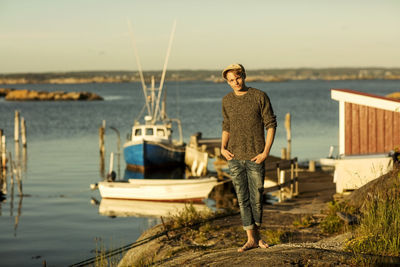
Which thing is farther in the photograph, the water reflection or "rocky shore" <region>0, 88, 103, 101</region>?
"rocky shore" <region>0, 88, 103, 101</region>

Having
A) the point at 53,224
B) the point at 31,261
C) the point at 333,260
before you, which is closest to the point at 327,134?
the point at 53,224

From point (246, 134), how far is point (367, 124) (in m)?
10.7

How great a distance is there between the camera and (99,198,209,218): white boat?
950 inches

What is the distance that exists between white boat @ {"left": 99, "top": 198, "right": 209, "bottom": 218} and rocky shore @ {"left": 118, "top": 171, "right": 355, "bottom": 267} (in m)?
7.17

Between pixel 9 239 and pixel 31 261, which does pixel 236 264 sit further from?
pixel 9 239

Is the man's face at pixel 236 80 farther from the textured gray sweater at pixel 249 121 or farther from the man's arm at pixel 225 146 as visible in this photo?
the man's arm at pixel 225 146

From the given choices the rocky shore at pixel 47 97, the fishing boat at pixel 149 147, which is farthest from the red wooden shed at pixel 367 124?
the rocky shore at pixel 47 97

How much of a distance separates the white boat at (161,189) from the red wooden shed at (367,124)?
7.52 metres

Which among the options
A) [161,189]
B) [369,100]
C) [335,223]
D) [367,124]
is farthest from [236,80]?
[161,189]

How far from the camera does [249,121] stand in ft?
27.6

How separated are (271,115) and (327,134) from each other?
5214 cm

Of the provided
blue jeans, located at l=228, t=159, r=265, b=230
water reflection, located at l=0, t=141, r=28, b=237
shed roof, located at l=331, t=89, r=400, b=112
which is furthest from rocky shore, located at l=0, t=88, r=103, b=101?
blue jeans, located at l=228, t=159, r=265, b=230

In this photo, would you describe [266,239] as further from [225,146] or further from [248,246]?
[225,146]

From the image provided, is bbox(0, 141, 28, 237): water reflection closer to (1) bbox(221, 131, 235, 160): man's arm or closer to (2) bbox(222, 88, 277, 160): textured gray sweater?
(1) bbox(221, 131, 235, 160): man's arm
